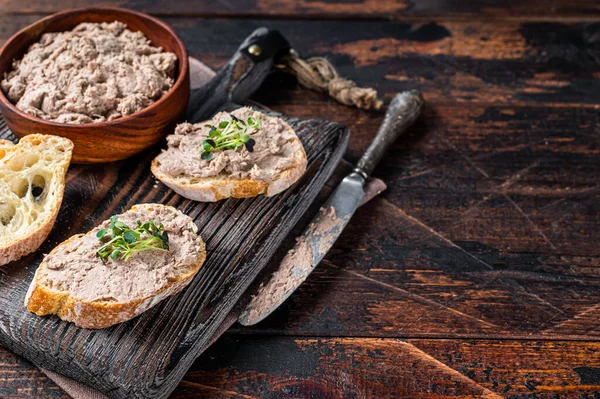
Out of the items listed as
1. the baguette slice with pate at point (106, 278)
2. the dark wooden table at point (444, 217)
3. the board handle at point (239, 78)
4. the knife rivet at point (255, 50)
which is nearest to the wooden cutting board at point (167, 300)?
the baguette slice with pate at point (106, 278)

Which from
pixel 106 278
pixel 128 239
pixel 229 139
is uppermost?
pixel 229 139

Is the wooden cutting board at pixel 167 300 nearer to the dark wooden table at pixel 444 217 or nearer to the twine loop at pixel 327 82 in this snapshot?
the dark wooden table at pixel 444 217

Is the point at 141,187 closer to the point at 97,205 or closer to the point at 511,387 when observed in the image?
the point at 97,205

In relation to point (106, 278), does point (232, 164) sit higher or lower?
higher

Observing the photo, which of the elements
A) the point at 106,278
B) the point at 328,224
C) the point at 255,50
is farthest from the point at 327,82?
the point at 106,278

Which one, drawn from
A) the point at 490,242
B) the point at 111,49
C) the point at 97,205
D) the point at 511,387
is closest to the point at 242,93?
the point at 111,49

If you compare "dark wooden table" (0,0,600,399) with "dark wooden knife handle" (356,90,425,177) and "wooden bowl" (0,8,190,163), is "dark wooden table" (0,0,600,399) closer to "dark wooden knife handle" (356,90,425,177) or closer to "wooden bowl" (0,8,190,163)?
"dark wooden knife handle" (356,90,425,177)

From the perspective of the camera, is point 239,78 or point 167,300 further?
point 239,78

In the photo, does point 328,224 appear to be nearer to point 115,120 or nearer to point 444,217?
point 444,217
